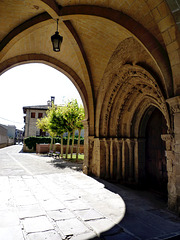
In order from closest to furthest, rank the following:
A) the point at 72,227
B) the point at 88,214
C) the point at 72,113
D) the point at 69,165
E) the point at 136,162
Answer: the point at 72,227 → the point at 88,214 → the point at 136,162 → the point at 69,165 → the point at 72,113

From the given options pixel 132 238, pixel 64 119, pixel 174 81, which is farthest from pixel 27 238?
pixel 64 119

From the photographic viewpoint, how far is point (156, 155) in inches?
250

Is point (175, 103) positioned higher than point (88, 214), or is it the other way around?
point (175, 103)

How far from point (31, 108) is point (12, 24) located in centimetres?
3000

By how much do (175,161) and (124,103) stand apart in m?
3.62

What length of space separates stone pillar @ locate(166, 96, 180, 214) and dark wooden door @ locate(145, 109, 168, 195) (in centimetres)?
212

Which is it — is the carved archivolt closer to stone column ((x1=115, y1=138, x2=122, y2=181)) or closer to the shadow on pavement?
stone column ((x1=115, y1=138, x2=122, y2=181))

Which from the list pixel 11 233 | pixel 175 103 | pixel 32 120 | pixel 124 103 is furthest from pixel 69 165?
pixel 32 120

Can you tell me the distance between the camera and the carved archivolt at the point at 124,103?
598 centimetres

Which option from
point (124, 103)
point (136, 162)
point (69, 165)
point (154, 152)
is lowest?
point (69, 165)

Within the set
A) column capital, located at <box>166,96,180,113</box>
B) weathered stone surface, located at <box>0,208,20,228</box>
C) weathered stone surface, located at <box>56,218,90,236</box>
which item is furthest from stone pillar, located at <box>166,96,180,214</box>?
weathered stone surface, located at <box>0,208,20,228</box>

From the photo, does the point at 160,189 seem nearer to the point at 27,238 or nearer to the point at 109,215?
the point at 109,215

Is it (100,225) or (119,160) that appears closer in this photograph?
(100,225)

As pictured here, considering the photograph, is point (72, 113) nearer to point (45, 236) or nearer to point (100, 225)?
point (100, 225)
